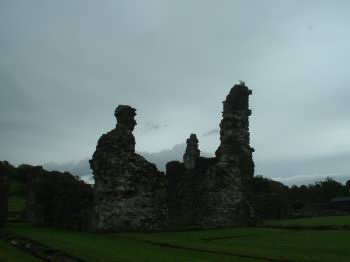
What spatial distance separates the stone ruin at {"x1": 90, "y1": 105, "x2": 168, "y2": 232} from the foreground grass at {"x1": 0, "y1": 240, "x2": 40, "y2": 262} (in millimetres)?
7021

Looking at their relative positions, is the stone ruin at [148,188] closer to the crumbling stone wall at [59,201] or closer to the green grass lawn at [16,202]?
the crumbling stone wall at [59,201]

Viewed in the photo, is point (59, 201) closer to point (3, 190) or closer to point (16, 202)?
point (3, 190)

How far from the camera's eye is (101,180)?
21.0 meters

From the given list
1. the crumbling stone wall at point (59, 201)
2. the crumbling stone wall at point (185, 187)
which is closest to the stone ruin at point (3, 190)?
the crumbling stone wall at point (59, 201)

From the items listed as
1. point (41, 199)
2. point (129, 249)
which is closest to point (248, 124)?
point (41, 199)

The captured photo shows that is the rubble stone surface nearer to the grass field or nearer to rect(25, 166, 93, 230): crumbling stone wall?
rect(25, 166, 93, 230): crumbling stone wall

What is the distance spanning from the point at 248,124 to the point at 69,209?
905cm

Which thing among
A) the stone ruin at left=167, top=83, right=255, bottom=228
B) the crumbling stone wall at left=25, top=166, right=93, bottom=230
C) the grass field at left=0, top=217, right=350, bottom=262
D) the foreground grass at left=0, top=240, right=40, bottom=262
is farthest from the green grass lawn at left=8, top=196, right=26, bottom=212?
the grass field at left=0, top=217, right=350, bottom=262

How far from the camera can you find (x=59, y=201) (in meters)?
24.5

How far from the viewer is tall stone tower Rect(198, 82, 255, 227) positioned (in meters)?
24.1

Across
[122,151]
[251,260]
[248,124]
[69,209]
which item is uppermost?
[248,124]

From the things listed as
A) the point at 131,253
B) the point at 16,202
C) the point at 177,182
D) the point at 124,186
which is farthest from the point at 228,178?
the point at 16,202

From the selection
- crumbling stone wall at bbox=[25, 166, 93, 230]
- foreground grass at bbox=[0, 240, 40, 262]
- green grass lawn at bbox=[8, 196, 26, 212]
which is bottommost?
foreground grass at bbox=[0, 240, 40, 262]

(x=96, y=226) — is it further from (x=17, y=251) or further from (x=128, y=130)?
(x=17, y=251)
